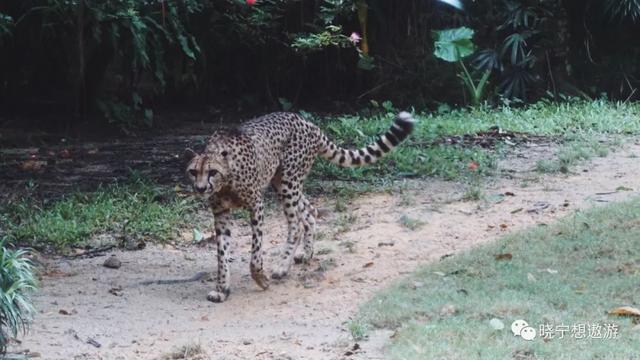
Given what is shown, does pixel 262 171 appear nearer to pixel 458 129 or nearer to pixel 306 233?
pixel 306 233

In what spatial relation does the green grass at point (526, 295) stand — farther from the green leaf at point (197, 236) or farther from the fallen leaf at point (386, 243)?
the green leaf at point (197, 236)

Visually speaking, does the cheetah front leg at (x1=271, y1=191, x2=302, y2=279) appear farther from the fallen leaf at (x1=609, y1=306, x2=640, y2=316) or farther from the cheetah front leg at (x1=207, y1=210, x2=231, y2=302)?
the fallen leaf at (x1=609, y1=306, x2=640, y2=316)

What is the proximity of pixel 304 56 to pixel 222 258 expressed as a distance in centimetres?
851

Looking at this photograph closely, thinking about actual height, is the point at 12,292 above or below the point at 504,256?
above

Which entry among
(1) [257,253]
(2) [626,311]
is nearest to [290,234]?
(1) [257,253]

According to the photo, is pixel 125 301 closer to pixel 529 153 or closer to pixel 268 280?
pixel 268 280

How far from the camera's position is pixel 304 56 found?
608 inches

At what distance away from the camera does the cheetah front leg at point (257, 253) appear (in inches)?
290

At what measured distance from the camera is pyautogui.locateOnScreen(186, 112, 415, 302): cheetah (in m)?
7.27

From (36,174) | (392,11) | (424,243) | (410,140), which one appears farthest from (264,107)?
(424,243)

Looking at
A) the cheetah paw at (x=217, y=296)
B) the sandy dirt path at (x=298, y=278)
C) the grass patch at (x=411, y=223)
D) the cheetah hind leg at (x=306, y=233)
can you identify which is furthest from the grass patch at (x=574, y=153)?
the cheetah paw at (x=217, y=296)

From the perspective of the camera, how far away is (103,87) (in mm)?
14297

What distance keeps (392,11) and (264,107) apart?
2661mm

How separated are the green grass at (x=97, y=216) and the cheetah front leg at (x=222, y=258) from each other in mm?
A: 1167
